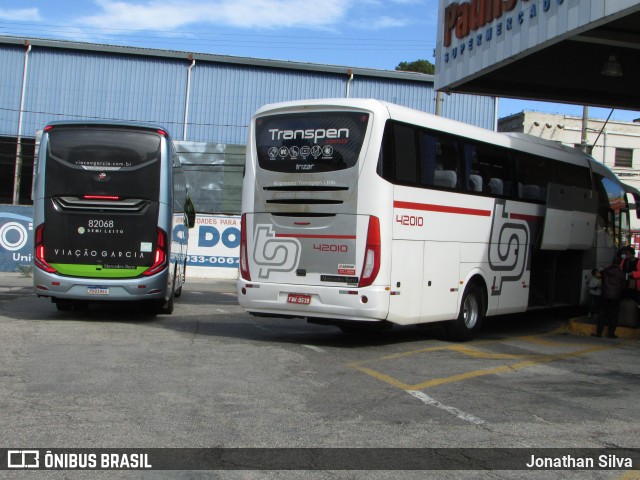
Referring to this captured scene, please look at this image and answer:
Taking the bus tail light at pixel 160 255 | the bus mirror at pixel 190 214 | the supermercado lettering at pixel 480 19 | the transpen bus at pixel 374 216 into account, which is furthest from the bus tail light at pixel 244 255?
the bus mirror at pixel 190 214

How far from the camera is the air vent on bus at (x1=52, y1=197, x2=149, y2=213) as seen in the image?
43.3ft

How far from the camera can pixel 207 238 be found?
29.4 meters

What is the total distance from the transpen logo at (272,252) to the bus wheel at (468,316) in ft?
10.1

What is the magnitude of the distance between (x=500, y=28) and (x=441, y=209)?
4.60m

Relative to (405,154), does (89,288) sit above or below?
below

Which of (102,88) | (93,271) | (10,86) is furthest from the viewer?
(102,88)

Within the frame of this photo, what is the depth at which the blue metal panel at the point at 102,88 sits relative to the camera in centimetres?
3366

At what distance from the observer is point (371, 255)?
10523 millimetres

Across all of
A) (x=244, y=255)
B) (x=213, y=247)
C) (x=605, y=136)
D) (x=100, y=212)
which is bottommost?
(x=213, y=247)

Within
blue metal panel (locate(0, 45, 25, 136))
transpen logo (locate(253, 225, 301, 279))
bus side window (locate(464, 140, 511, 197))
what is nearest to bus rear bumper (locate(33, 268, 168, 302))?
transpen logo (locate(253, 225, 301, 279))

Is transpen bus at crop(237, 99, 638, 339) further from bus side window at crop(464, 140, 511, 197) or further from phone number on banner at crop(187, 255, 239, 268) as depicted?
phone number on banner at crop(187, 255, 239, 268)

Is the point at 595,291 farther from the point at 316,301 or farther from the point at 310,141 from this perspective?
the point at 310,141

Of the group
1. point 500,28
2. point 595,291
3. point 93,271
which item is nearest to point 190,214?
point 93,271

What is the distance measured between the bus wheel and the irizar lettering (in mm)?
3678
